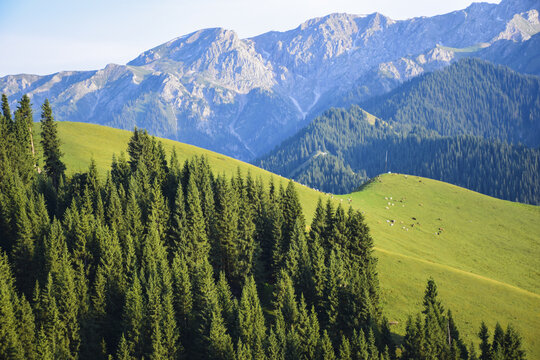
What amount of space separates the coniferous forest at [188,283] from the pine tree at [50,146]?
5557mm

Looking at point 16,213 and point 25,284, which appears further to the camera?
point 16,213

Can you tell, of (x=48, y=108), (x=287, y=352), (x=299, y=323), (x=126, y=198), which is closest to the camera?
(x=287, y=352)

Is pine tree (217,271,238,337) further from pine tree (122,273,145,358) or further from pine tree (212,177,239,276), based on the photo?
pine tree (212,177,239,276)

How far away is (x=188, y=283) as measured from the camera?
53281 millimetres

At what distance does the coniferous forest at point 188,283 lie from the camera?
154 ft

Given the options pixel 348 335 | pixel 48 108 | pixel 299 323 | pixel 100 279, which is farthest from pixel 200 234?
pixel 48 108

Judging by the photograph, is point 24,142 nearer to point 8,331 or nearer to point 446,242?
point 8,331

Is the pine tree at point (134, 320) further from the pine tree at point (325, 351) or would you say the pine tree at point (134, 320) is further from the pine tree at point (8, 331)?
the pine tree at point (325, 351)

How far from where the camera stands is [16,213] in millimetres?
60031

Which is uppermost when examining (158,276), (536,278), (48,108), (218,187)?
(48,108)

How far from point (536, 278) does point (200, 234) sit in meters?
85.7

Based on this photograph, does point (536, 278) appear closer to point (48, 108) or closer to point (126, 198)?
point (126, 198)

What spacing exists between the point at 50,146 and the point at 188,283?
175 ft

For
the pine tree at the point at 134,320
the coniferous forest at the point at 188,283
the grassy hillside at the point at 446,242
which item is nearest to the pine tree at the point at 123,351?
the coniferous forest at the point at 188,283
